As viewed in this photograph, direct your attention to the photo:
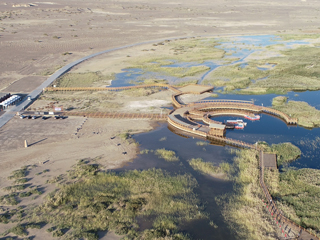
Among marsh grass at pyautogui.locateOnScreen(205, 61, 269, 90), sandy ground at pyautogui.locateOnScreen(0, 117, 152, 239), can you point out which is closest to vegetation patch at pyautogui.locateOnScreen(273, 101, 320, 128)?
marsh grass at pyautogui.locateOnScreen(205, 61, 269, 90)

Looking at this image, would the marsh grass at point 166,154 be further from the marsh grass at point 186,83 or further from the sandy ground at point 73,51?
the marsh grass at point 186,83

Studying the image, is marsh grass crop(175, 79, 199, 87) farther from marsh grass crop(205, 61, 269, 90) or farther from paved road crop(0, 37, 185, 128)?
paved road crop(0, 37, 185, 128)

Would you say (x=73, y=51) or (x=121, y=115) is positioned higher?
(x=73, y=51)

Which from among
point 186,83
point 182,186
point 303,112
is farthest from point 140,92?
point 182,186

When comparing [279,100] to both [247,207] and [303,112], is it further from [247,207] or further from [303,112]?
[247,207]

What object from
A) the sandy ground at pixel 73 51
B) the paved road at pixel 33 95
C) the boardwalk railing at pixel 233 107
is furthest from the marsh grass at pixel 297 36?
the paved road at pixel 33 95
